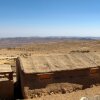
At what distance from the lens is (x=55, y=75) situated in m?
10.4

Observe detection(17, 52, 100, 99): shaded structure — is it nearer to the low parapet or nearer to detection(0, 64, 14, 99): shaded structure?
the low parapet

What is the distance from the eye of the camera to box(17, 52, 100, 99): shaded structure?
395 inches

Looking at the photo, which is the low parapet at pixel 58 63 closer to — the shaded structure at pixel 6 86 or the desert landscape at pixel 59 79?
the desert landscape at pixel 59 79

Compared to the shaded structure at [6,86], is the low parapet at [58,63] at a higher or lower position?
higher

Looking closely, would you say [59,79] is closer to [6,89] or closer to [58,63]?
[58,63]

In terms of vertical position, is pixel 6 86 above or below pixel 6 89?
above

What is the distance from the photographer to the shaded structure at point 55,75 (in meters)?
10.0

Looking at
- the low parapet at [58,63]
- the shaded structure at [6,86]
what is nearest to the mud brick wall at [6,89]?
the shaded structure at [6,86]

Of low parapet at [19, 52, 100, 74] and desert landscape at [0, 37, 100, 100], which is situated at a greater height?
low parapet at [19, 52, 100, 74]

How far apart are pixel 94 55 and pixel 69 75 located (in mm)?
2649

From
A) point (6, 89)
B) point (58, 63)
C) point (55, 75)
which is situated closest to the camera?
point (55, 75)

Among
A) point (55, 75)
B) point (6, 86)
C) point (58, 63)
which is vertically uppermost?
point (58, 63)

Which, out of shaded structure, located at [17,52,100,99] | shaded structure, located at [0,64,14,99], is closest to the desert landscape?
shaded structure, located at [17,52,100,99]

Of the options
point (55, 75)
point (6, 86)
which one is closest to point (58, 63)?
point (55, 75)
